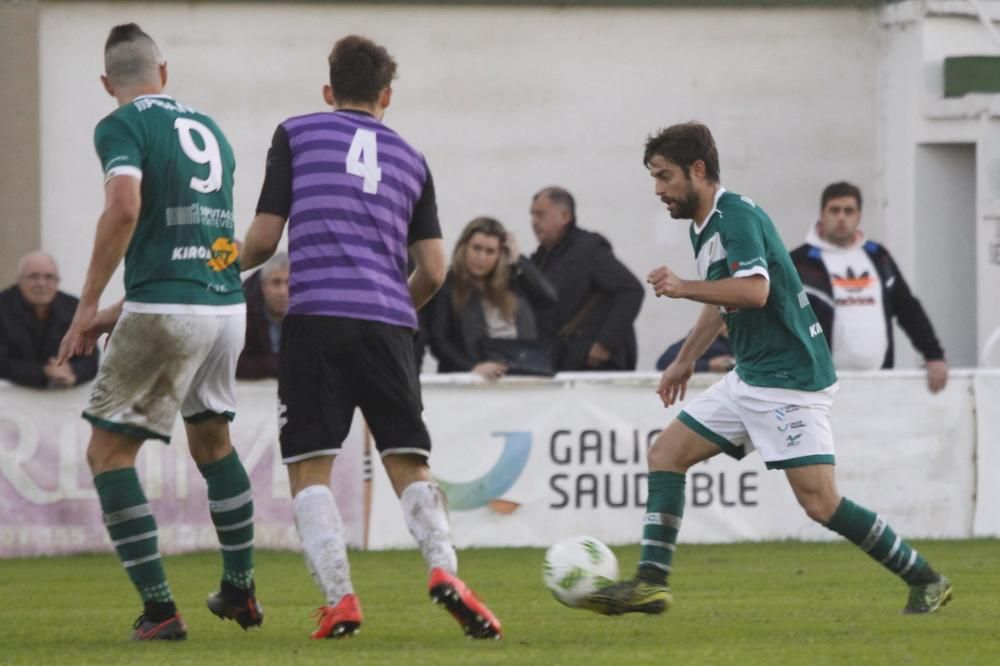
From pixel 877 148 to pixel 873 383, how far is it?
5.13 m

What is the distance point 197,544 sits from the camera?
12.2 m

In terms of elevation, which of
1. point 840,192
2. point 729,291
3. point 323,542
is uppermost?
point 840,192

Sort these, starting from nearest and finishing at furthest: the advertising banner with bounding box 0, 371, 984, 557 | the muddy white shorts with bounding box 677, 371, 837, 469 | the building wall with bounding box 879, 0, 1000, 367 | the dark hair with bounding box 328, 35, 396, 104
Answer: the dark hair with bounding box 328, 35, 396, 104 → the muddy white shorts with bounding box 677, 371, 837, 469 → the advertising banner with bounding box 0, 371, 984, 557 → the building wall with bounding box 879, 0, 1000, 367

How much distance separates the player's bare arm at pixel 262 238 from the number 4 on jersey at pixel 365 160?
309 millimetres

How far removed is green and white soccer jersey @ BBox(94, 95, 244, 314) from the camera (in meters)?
7.24

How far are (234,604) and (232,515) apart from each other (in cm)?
33

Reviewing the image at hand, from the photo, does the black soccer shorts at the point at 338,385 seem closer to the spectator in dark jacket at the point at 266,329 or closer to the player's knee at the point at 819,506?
the player's knee at the point at 819,506

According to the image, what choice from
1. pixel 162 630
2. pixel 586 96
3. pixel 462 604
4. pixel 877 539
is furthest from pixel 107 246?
pixel 586 96

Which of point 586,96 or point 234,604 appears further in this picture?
point 586,96

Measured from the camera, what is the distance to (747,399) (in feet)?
26.2

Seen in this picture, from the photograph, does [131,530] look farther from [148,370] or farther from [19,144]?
[19,144]

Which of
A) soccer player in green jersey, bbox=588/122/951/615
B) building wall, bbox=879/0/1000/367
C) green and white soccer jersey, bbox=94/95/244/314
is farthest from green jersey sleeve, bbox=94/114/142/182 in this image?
building wall, bbox=879/0/1000/367

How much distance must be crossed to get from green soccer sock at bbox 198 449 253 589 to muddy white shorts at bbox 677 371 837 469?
1764 mm

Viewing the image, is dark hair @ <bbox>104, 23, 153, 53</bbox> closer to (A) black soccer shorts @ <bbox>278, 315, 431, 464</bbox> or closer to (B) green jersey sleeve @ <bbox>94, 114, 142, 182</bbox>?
(B) green jersey sleeve @ <bbox>94, 114, 142, 182</bbox>
